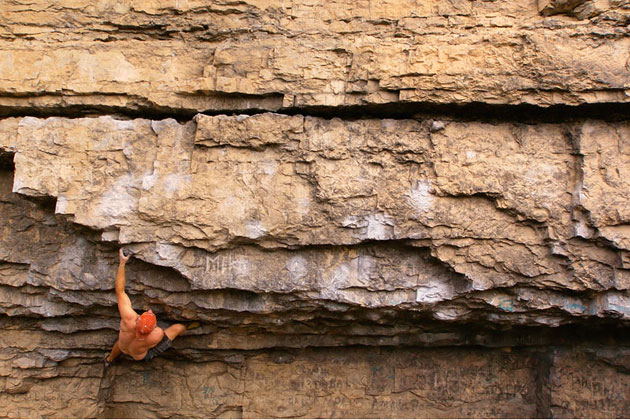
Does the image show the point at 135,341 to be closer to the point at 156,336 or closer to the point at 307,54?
the point at 156,336

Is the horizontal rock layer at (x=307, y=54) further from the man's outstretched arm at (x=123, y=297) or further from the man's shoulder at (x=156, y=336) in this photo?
the man's shoulder at (x=156, y=336)

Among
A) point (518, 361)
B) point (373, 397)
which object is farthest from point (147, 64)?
point (518, 361)

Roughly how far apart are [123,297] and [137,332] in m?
0.26

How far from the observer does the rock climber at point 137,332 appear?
121 inches

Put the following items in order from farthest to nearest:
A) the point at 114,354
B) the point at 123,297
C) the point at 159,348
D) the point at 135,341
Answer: the point at 114,354, the point at 159,348, the point at 135,341, the point at 123,297

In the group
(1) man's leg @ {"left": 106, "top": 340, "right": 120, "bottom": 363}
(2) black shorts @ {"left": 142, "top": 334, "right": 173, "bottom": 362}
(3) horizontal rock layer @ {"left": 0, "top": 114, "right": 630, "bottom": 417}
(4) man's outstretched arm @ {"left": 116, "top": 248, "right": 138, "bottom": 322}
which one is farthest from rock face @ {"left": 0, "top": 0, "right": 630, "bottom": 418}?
(1) man's leg @ {"left": 106, "top": 340, "right": 120, "bottom": 363}

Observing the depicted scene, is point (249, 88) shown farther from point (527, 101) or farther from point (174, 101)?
point (527, 101)

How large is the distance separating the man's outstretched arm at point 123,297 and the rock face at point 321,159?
114 mm

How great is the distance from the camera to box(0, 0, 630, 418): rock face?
9.43 feet

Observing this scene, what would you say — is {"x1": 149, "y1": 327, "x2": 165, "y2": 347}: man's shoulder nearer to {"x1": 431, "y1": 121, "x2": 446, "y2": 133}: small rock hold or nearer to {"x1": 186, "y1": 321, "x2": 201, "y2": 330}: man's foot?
{"x1": 186, "y1": 321, "x2": 201, "y2": 330}: man's foot

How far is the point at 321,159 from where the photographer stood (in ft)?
9.70

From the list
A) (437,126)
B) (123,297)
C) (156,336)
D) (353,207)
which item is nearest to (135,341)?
(156,336)

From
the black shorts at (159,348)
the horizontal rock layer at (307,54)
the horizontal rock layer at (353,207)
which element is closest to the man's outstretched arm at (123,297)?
the horizontal rock layer at (353,207)

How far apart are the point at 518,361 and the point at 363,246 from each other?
178cm
